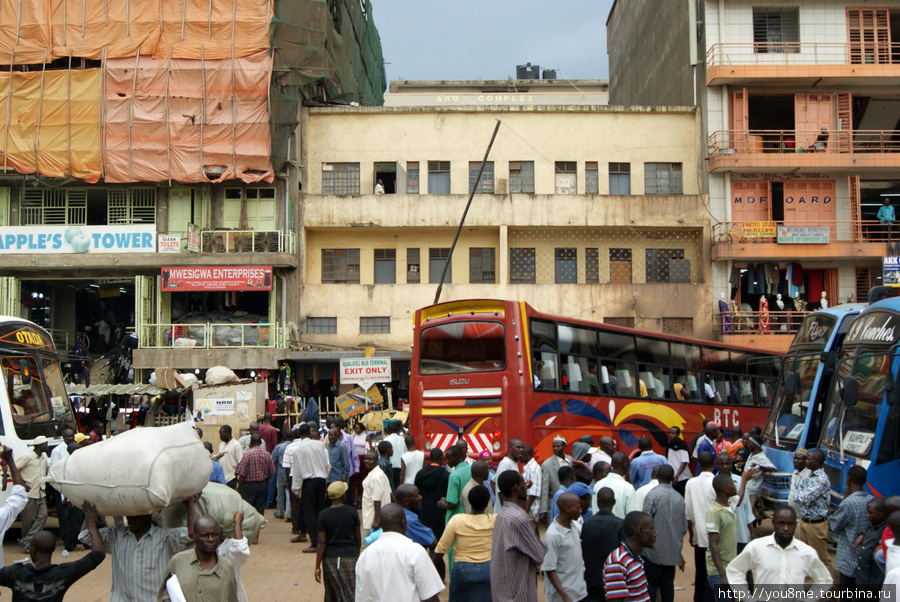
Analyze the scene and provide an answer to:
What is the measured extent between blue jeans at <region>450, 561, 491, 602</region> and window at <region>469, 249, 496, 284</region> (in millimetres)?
21943

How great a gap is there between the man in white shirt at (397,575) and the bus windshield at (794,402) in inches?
336

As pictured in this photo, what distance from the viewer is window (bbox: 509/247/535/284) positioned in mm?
28047

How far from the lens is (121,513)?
558cm

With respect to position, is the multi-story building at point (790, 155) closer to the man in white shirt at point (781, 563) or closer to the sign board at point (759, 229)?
the sign board at point (759, 229)

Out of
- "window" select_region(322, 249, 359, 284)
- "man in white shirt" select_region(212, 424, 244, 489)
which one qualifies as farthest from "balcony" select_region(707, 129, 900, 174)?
→ "man in white shirt" select_region(212, 424, 244, 489)

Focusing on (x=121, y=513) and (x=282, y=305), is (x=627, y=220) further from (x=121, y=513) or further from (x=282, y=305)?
(x=121, y=513)

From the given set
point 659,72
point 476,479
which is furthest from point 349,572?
point 659,72

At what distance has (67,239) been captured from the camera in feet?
85.3

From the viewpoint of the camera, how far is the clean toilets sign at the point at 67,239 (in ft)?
85.4

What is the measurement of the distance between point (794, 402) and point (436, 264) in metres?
16.9

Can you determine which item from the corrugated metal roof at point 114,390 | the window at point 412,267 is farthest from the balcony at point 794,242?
the corrugated metal roof at point 114,390

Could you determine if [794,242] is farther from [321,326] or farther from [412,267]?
[321,326]

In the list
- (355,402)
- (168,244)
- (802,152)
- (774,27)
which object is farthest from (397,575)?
(774,27)

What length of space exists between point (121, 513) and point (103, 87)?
23.6 m
